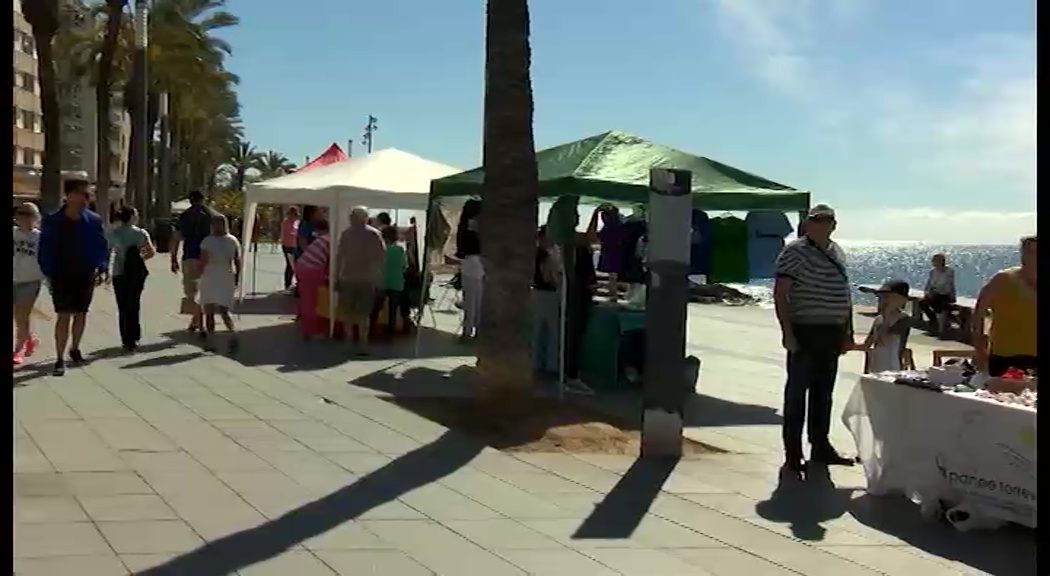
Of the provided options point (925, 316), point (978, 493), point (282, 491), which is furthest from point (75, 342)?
point (925, 316)

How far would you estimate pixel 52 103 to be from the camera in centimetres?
2938

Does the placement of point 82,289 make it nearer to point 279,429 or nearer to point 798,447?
point 279,429

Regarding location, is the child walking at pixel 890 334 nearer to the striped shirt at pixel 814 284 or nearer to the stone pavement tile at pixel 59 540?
the striped shirt at pixel 814 284

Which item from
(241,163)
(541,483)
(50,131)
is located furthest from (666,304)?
(241,163)

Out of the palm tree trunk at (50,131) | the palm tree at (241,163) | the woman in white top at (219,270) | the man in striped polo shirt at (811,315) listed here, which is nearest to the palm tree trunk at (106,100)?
the palm tree trunk at (50,131)

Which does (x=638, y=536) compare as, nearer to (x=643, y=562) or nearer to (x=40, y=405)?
(x=643, y=562)

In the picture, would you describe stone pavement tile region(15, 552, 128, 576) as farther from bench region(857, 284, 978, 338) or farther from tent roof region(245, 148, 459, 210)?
bench region(857, 284, 978, 338)

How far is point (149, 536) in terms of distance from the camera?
5578 millimetres

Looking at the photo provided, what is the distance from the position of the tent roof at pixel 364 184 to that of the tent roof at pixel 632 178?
143 inches

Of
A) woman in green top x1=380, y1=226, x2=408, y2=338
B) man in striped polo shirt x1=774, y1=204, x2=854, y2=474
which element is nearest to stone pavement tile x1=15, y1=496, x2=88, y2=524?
man in striped polo shirt x1=774, y1=204, x2=854, y2=474

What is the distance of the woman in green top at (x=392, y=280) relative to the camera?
15484 mm

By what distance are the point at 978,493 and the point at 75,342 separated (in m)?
7.78

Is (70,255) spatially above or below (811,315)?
above

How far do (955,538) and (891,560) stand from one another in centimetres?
63
